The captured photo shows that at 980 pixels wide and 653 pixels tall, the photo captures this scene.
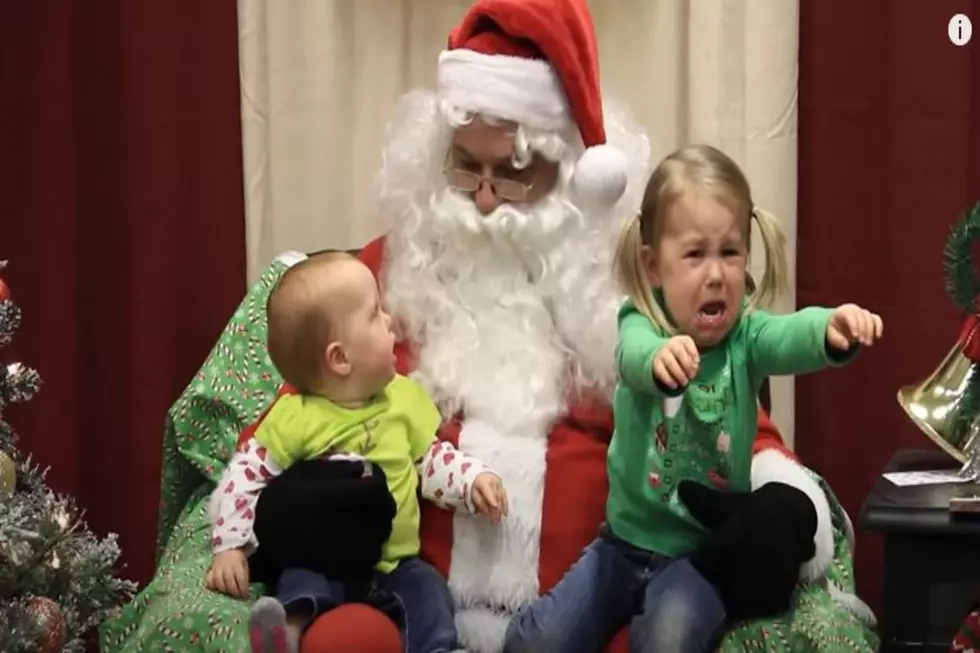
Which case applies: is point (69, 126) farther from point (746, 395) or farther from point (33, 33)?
point (746, 395)

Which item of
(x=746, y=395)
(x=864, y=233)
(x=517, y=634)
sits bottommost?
(x=517, y=634)

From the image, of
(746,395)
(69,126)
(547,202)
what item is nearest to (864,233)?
(547,202)

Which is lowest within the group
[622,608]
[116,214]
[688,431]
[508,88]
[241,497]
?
[622,608]

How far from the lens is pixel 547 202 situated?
2113 mm

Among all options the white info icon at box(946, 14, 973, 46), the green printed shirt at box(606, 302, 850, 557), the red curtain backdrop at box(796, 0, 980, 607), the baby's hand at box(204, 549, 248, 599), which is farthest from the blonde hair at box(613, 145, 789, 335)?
the white info icon at box(946, 14, 973, 46)

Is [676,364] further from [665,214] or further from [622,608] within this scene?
[622,608]

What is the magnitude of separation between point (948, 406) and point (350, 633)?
989 millimetres

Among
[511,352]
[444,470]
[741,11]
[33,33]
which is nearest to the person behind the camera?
[444,470]

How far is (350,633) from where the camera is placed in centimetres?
166

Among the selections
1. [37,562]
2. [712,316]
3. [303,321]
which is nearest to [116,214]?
[37,562]

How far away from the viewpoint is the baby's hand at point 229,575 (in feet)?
5.86

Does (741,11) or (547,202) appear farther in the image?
(741,11)

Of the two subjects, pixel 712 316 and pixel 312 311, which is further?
pixel 312 311

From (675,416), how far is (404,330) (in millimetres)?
553
